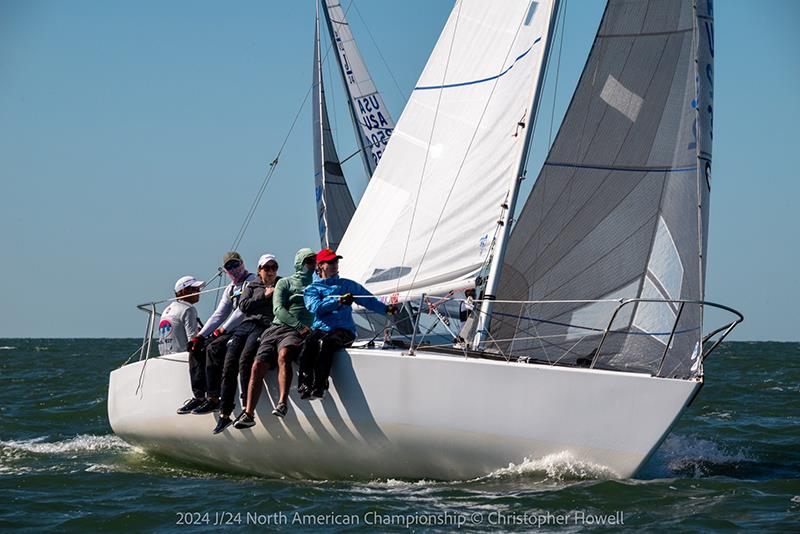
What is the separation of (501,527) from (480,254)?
9.49ft

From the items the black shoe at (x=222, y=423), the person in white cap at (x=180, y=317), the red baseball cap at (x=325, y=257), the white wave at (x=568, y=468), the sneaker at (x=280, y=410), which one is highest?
the red baseball cap at (x=325, y=257)

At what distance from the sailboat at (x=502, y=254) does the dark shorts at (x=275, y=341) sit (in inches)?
12.9

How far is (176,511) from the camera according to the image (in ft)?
23.7

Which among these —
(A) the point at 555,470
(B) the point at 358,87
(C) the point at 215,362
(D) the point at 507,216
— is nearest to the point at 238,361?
(C) the point at 215,362

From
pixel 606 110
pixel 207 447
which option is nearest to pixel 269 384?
pixel 207 447

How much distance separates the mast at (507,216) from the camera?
855cm

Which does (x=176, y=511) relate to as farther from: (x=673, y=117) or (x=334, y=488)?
(x=673, y=117)

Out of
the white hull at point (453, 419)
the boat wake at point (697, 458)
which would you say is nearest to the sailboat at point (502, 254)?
the white hull at point (453, 419)

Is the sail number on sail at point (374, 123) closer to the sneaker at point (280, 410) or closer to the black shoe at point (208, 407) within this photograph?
the black shoe at point (208, 407)

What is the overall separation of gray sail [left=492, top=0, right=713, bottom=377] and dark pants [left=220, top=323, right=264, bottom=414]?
6.30ft

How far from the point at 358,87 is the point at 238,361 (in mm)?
10544

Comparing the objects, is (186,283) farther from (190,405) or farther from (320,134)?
(320,134)

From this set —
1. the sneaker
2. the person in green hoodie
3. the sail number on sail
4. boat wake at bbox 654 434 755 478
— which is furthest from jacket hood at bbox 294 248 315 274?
the sail number on sail

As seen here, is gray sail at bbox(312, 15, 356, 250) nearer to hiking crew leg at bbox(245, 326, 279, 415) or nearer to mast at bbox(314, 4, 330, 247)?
mast at bbox(314, 4, 330, 247)
